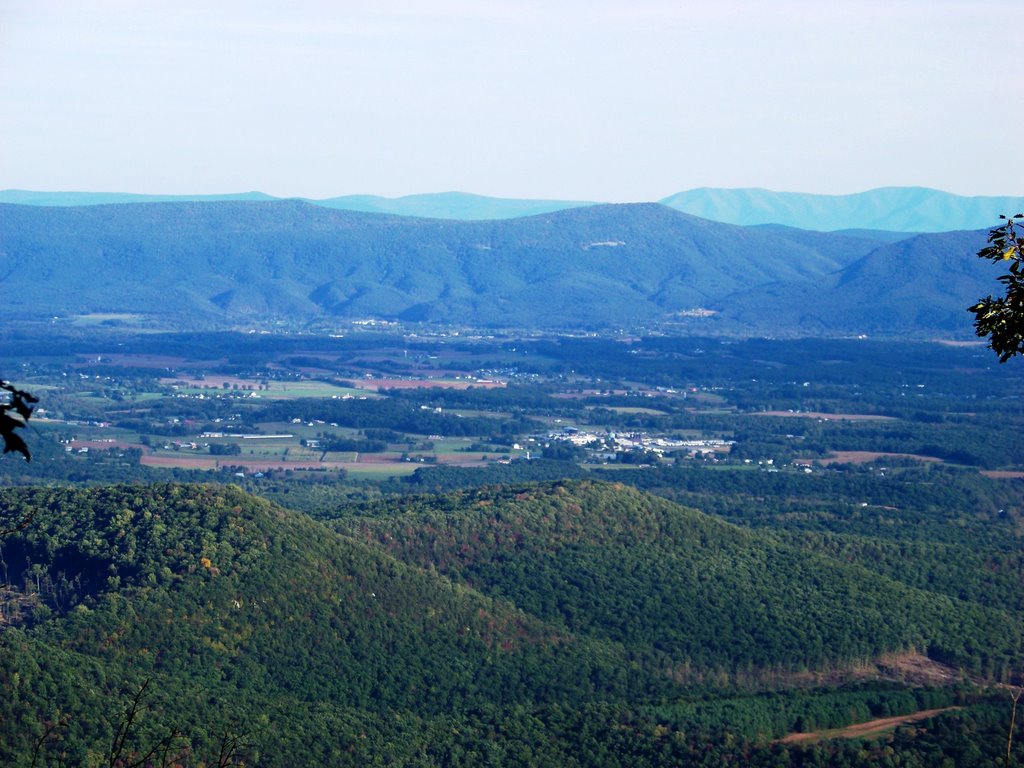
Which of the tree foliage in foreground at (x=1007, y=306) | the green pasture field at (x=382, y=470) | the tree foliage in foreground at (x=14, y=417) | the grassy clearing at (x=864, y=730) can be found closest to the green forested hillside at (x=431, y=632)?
the grassy clearing at (x=864, y=730)

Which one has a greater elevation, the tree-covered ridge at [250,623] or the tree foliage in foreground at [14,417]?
the tree foliage in foreground at [14,417]

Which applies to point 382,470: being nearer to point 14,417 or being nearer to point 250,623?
point 250,623

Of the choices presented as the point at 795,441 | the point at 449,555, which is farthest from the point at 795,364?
the point at 449,555

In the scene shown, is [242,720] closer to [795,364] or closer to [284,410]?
[284,410]

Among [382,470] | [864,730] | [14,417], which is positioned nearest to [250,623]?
[864,730]

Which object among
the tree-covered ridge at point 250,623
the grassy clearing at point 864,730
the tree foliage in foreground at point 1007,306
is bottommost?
the grassy clearing at point 864,730

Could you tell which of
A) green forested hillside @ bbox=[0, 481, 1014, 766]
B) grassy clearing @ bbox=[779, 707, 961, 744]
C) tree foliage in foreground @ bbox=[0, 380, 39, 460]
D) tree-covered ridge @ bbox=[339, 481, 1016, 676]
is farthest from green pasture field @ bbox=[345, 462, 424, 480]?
tree foliage in foreground @ bbox=[0, 380, 39, 460]

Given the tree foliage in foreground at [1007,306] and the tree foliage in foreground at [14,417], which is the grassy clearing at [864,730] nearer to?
the tree foliage in foreground at [1007,306]
